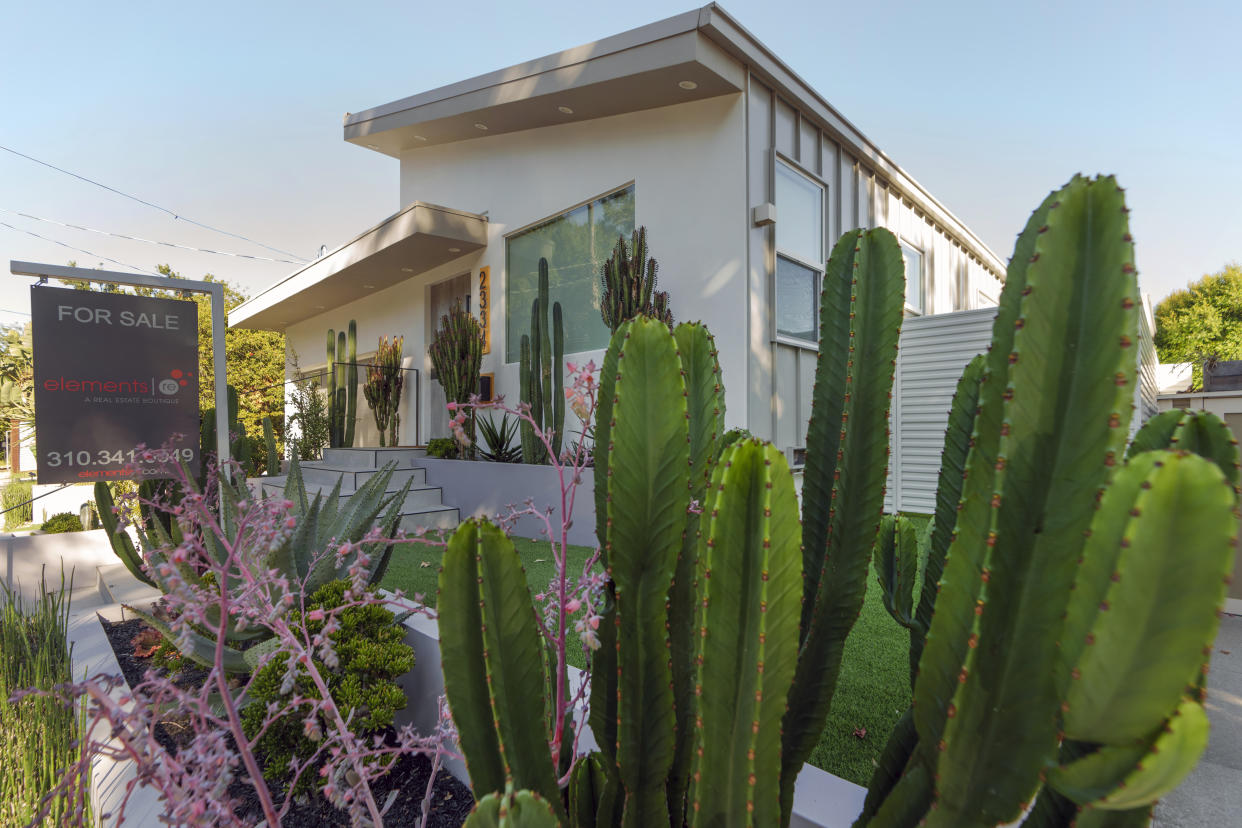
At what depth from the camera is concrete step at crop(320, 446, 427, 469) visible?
25.4 ft

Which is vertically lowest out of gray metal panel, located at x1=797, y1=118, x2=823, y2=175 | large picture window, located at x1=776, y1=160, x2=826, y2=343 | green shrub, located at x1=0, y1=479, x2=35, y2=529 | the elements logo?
green shrub, located at x1=0, y1=479, x2=35, y2=529

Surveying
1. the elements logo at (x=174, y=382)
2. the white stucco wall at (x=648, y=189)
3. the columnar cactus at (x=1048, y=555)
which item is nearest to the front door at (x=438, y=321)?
the white stucco wall at (x=648, y=189)

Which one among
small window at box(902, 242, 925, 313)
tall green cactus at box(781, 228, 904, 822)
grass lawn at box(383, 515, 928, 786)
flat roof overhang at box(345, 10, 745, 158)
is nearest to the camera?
tall green cactus at box(781, 228, 904, 822)

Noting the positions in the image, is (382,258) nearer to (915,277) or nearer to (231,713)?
(915,277)

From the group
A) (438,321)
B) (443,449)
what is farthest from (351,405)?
(443,449)

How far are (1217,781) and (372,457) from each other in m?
7.96

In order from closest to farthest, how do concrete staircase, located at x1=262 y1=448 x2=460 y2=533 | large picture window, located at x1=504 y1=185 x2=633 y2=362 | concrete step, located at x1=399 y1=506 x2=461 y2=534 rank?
concrete step, located at x1=399 y1=506 x2=461 y2=534
concrete staircase, located at x1=262 y1=448 x2=460 y2=533
large picture window, located at x1=504 y1=185 x2=633 y2=362

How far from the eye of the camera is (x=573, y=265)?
707 cm

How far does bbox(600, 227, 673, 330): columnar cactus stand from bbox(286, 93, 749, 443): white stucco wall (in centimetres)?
30

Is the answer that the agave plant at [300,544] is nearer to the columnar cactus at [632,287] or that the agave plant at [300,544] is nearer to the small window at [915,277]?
the columnar cactus at [632,287]

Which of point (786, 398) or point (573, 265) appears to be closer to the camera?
point (786, 398)

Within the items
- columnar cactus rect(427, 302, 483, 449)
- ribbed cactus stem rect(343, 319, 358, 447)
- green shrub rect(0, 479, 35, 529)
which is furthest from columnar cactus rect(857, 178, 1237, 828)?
green shrub rect(0, 479, 35, 529)

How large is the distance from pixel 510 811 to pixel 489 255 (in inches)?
318

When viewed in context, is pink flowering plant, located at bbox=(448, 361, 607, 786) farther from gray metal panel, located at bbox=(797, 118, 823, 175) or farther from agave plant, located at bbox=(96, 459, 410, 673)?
gray metal panel, located at bbox=(797, 118, 823, 175)
